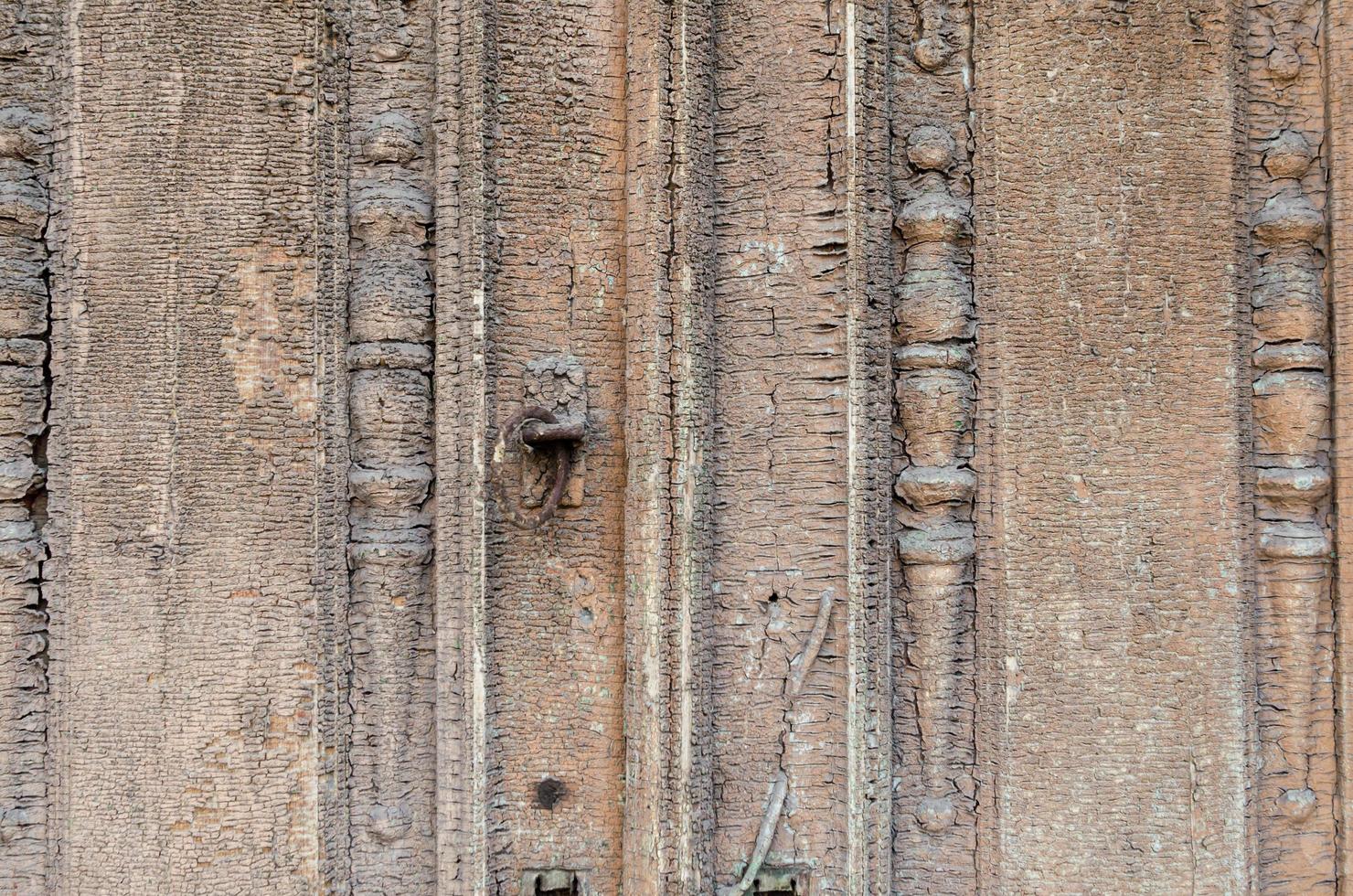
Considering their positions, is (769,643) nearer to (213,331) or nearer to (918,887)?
(918,887)

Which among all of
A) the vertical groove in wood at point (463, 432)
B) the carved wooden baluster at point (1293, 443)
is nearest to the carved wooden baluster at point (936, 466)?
the carved wooden baluster at point (1293, 443)

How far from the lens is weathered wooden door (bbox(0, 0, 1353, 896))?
238 centimetres

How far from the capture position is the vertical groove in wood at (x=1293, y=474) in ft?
7.88

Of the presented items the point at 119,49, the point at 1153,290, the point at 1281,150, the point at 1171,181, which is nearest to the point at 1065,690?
the point at 1153,290

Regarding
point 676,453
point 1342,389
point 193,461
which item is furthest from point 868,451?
point 193,461

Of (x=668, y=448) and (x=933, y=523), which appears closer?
(x=668, y=448)

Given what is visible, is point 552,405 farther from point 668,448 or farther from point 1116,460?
point 1116,460

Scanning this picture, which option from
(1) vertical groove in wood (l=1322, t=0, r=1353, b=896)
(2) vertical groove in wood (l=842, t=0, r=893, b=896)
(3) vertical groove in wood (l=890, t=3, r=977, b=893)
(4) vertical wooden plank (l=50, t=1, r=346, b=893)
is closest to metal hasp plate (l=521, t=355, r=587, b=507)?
(4) vertical wooden plank (l=50, t=1, r=346, b=893)

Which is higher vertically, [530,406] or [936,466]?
[530,406]

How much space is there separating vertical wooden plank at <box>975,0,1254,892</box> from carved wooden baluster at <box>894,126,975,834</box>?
0.07 meters

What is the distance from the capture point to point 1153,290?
2430 millimetres

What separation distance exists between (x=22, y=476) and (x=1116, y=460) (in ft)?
10.5

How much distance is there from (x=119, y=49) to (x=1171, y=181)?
10.2ft

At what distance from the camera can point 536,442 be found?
2316mm
